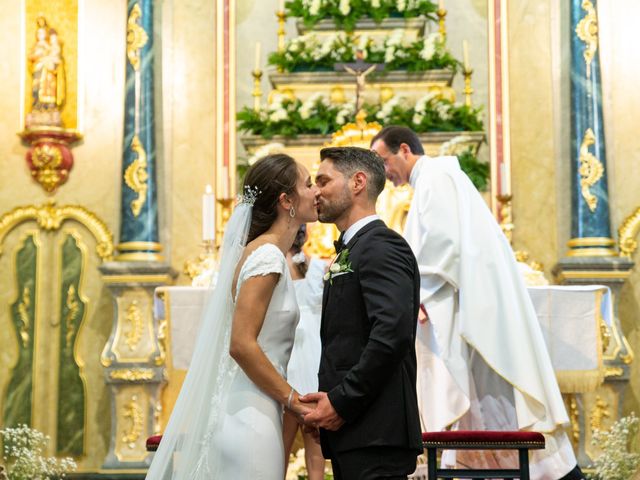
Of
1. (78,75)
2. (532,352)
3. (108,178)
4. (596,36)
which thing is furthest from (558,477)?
(78,75)

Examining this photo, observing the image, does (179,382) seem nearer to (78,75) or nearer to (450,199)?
(450,199)

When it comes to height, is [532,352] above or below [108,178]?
below

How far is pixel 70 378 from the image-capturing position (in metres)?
8.75

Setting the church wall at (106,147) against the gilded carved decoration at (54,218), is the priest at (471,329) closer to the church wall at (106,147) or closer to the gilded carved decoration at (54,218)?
the church wall at (106,147)

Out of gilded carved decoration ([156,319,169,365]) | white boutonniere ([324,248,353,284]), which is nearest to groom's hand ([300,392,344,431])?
white boutonniere ([324,248,353,284])

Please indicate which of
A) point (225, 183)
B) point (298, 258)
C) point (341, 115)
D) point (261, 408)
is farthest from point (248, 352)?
point (341, 115)

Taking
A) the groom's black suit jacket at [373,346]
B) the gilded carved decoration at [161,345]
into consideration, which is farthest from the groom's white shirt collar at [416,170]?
the gilded carved decoration at [161,345]

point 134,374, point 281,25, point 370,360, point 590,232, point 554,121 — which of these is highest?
point 281,25

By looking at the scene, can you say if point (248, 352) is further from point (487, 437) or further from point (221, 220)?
point (221, 220)

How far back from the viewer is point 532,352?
544cm

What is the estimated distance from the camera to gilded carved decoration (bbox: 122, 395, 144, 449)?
26.3 ft

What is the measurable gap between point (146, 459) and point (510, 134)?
13.3 ft

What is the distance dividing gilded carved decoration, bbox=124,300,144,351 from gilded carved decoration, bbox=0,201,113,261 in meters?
0.80

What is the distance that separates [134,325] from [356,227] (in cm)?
498
